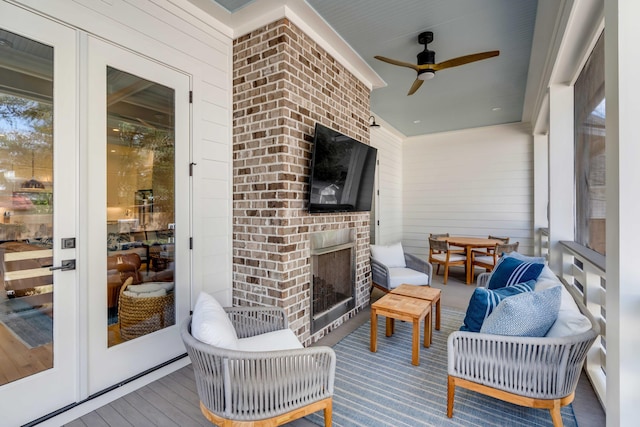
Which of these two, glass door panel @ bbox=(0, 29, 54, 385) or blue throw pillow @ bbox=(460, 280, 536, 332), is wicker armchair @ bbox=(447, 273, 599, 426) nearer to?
blue throw pillow @ bbox=(460, 280, 536, 332)

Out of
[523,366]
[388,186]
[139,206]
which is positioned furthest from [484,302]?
[388,186]

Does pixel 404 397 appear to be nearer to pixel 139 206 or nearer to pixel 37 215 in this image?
pixel 139 206

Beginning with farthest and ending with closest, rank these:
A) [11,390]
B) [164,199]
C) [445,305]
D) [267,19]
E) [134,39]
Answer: [445,305] → [267,19] → [164,199] → [134,39] → [11,390]

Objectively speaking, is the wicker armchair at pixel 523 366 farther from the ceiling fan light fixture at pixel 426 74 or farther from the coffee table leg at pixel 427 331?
the ceiling fan light fixture at pixel 426 74

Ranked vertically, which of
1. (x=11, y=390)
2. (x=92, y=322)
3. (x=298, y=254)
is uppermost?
(x=298, y=254)

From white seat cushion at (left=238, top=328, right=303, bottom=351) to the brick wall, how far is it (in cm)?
57

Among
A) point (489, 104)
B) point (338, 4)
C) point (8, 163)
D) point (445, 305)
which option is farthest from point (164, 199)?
point (489, 104)

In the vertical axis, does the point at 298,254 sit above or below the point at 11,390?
above

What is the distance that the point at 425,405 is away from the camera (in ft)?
6.70

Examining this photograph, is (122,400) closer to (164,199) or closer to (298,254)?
(164,199)

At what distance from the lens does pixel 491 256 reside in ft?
17.3

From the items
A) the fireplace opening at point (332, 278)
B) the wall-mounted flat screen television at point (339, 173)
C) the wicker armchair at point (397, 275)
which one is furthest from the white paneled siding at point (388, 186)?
the fireplace opening at point (332, 278)

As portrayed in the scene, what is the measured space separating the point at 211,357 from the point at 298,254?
1400 mm

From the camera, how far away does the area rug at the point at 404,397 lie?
6.24 ft
